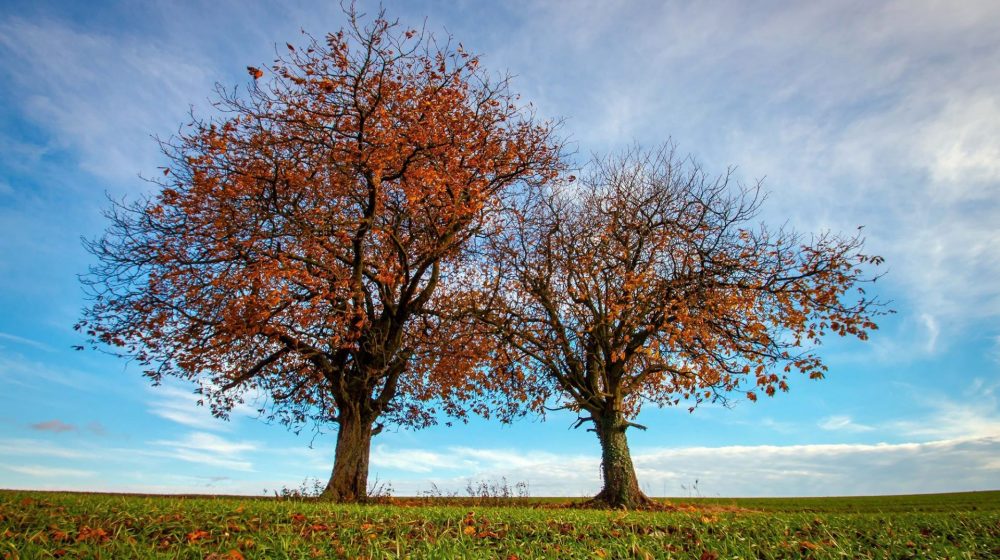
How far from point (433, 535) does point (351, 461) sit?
11556 millimetres

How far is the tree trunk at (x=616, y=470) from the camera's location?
1978 centimetres

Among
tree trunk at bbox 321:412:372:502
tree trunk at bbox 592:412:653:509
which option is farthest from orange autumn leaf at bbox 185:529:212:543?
tree trunk at bbox 592:412:653:509

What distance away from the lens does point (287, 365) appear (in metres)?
21.1

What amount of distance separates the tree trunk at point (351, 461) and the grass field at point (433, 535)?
7.86 m

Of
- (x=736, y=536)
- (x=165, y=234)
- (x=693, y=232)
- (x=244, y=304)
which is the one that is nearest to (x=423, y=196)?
(x=244, y=304)

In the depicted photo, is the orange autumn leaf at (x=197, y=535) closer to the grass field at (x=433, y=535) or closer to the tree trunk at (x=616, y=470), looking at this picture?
the grass field at (x=433, y=535)

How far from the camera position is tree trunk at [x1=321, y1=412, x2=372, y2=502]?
58.4ft

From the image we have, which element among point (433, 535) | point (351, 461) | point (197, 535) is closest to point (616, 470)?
point (351, 461)

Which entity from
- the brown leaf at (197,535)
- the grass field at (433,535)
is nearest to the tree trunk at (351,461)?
the grass field at (433,535)

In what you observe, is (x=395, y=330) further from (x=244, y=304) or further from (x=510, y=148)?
(x=510, y=148)

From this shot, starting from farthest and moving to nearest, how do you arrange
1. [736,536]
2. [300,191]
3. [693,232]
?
[693,232] < [300,191] < [736,536]

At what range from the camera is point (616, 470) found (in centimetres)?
2014

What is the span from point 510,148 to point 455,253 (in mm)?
4163

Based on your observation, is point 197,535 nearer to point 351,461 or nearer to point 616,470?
point 351,461
